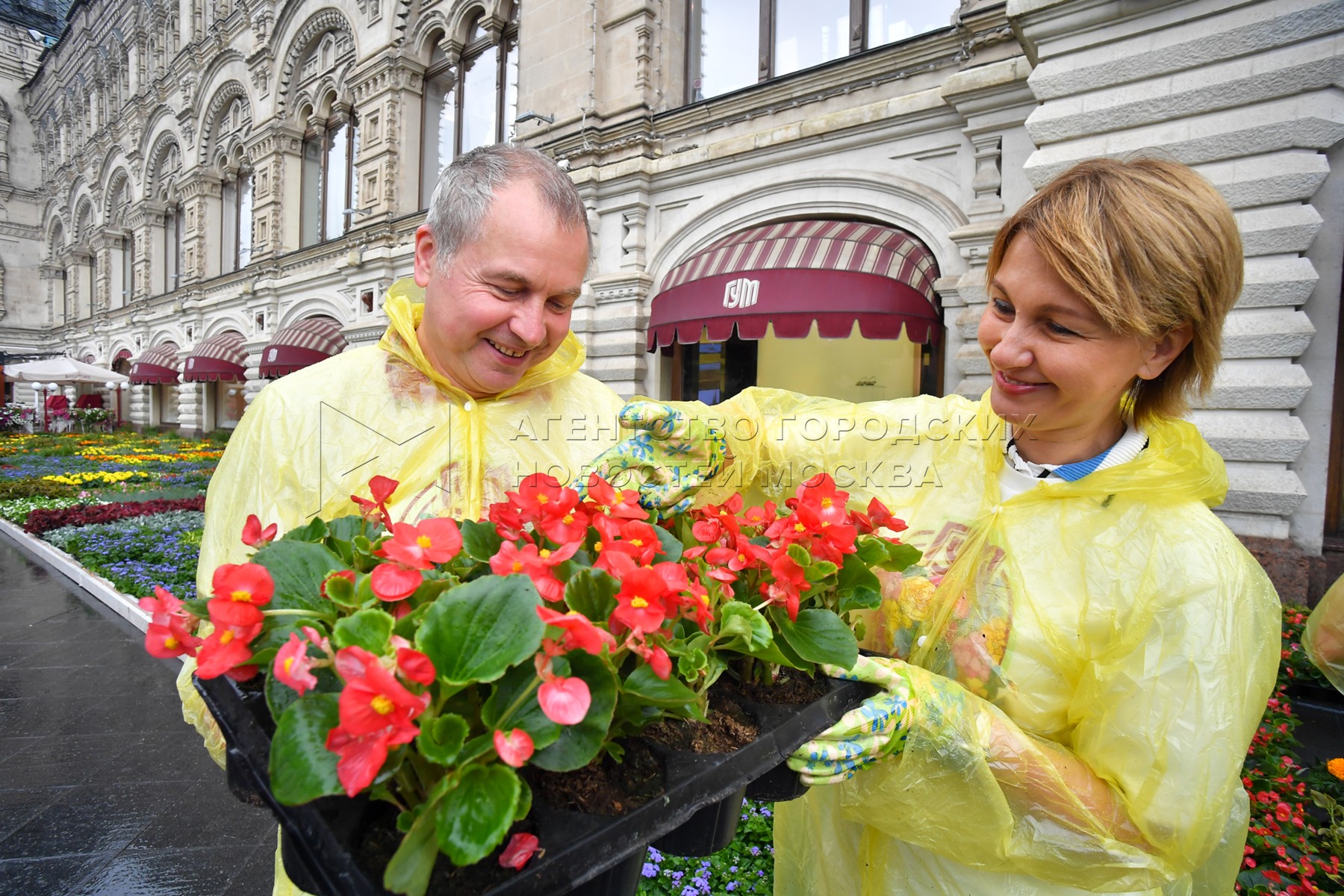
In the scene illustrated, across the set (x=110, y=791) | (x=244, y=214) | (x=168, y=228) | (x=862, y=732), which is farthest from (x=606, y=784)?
(x=168, y=228)

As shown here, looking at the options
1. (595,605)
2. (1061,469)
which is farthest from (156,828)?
(1061,469)

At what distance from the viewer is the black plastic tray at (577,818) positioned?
57 cm

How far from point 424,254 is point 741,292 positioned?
496 centimetres

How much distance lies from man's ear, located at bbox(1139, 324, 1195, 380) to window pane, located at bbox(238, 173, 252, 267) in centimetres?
1890

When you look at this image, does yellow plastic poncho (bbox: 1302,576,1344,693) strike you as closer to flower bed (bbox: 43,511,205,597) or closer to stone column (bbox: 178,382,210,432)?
flower bed (bbox: 43,511,205,597)

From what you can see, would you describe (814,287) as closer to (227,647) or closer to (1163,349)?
(1163,349)

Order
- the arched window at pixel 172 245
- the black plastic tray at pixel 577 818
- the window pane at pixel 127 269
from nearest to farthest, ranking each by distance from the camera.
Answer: the black plastic tray at pixel 577 818 → the arched window at pixel 172 245 → the window pane at pixel 127 269

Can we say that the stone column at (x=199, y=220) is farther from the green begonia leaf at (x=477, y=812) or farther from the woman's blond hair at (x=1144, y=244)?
the green begonia leaf at (x=477, y=812)

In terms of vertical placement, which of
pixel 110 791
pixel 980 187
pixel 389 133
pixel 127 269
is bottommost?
pixel 110 791

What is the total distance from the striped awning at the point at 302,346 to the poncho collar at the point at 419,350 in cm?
1157

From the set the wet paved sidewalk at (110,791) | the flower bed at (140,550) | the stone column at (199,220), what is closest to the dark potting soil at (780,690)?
the wet paved sidewalk at (110,791)

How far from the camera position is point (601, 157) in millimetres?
8109

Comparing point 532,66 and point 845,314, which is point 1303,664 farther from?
point 532,66

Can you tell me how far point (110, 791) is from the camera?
2.89 meters
